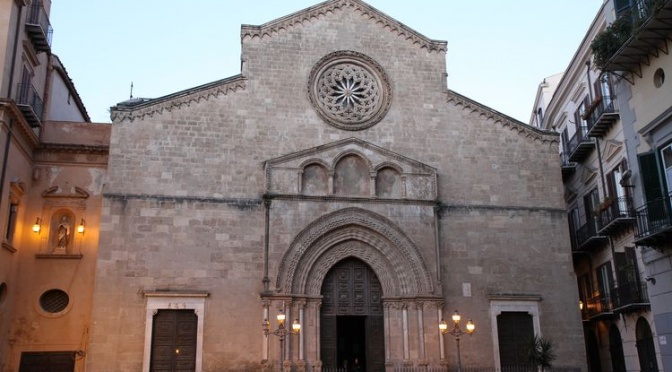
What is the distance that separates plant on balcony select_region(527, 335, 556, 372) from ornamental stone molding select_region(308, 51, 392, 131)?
941 cm

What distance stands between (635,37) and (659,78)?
120cm

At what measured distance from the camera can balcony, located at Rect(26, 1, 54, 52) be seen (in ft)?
73.7

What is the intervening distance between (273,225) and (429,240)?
5.41 metres

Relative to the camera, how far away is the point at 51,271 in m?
22.3

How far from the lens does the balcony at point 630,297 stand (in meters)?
21.6

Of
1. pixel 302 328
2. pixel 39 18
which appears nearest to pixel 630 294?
pixel 302 328

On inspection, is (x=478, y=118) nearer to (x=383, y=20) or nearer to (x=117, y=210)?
(x=383, y=20)

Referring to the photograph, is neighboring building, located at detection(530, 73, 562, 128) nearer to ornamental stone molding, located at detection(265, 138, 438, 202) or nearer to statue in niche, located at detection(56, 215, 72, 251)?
ornamental stone molding, located at detection(265, 138, 438, 202)

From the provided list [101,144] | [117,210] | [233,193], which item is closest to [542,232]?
[233,193]

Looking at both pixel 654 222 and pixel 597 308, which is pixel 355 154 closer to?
pixel 654 222

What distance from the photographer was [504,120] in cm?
2495

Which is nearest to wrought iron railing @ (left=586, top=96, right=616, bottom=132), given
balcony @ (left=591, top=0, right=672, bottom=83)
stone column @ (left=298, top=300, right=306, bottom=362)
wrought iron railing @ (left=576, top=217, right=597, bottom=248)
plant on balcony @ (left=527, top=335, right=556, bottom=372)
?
wrought iron railing @ (left=576, top=217, right=597, bottom=248)

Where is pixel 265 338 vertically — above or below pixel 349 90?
below

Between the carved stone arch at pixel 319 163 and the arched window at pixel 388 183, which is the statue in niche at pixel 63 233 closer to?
the carved stone arch at pixel 319 163
